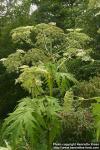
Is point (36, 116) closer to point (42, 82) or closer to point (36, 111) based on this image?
point (36, 111)

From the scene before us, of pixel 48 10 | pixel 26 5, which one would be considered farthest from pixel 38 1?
pixel 26 5

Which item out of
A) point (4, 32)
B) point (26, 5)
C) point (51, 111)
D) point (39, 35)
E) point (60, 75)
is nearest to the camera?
A: point (51, 111)

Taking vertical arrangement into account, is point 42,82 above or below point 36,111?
above

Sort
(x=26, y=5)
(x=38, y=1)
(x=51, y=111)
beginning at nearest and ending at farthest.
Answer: (x=51, y=111) < (x=26, y=5) < (x=38, y=1)

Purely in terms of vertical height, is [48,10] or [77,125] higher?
[48,10]

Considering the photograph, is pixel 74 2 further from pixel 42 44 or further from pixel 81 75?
pixel 42 44

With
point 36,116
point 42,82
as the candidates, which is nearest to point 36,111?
point 36,116

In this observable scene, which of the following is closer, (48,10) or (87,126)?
(87,126)

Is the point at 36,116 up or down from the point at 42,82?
→ down

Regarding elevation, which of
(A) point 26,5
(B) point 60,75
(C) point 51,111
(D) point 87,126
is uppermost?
(A) point 26,5

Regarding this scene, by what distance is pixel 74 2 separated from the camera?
26.9 metres

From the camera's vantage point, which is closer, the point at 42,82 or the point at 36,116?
the point at 36,116

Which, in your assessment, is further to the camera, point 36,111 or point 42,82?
point 42,82

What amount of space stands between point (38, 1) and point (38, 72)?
77.9 feet
